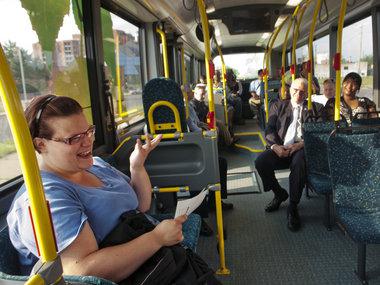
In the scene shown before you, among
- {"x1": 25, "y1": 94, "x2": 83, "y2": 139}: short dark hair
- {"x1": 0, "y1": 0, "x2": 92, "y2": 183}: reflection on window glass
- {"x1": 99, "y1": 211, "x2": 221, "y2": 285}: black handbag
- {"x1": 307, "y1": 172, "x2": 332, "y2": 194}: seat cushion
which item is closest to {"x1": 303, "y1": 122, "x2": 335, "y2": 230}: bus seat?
{"x1": 307, "y1": 172, "x2": 332, "y2": 194}: seat cushion

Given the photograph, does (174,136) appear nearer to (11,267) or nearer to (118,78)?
(11,267)

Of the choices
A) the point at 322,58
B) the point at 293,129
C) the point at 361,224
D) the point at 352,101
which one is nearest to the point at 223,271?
the point at 361,224

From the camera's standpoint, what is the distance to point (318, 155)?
3.18 metres

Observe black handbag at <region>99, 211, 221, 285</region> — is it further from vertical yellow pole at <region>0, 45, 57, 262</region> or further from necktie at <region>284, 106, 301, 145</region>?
necktie at <region>284, 106, 301, 145</region>

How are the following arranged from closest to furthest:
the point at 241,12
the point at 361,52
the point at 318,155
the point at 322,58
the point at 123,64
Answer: the point at 318,155, the point at 123,64, the point at 241,12, the point at 361,52, the point at 322,58

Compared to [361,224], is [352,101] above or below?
above

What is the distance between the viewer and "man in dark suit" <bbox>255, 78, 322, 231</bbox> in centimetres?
355

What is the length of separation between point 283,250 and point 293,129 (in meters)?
1.34

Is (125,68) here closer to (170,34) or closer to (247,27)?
(170,34)

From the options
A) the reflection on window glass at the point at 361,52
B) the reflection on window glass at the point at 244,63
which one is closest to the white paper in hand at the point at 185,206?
the reflection on window glass at the point at 361,52

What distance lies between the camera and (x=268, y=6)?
200 inches

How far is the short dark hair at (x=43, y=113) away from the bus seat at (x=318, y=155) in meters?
2.28

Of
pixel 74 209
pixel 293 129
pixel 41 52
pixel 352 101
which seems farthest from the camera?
pixel 352 101

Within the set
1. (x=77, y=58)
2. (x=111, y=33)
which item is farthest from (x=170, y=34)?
(x=77, y=58)
